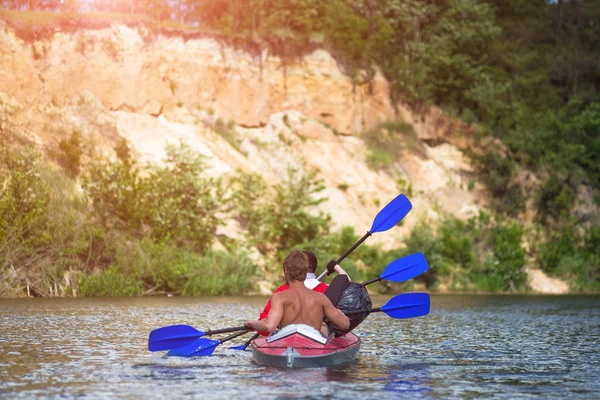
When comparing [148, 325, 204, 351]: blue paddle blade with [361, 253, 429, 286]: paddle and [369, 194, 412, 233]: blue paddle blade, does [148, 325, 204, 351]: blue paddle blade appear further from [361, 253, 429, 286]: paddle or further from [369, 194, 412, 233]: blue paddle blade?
[369, 194, 412, 233]: blue paddle blade

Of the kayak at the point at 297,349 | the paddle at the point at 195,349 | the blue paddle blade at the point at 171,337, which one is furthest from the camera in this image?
the paddle at the point at 195,349

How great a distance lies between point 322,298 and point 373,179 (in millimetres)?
26450

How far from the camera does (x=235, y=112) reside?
36469 mm

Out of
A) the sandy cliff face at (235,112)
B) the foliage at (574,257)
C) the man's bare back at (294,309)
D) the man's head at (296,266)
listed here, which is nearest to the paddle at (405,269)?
the man's bare back at (294,309)

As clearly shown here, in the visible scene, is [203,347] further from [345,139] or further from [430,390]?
[345,139]

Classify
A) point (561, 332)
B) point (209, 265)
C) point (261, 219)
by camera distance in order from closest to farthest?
1. point (561, 332)
2. point (209, 265)
3. point (261, 219)

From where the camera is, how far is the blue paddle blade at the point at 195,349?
37.3ft

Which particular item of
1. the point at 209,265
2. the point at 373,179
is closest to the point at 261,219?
the point at 209,265

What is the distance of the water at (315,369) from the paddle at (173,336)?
0.21 meters

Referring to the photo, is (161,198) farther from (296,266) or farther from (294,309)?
(296,266)

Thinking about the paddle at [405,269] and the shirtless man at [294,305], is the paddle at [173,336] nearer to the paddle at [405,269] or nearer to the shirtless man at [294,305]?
the shirtless man at [294,305]

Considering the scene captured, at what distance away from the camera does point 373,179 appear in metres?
36.6

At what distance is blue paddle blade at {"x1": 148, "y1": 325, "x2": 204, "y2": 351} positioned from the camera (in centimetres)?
1103

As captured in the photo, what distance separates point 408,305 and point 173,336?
332 cm
